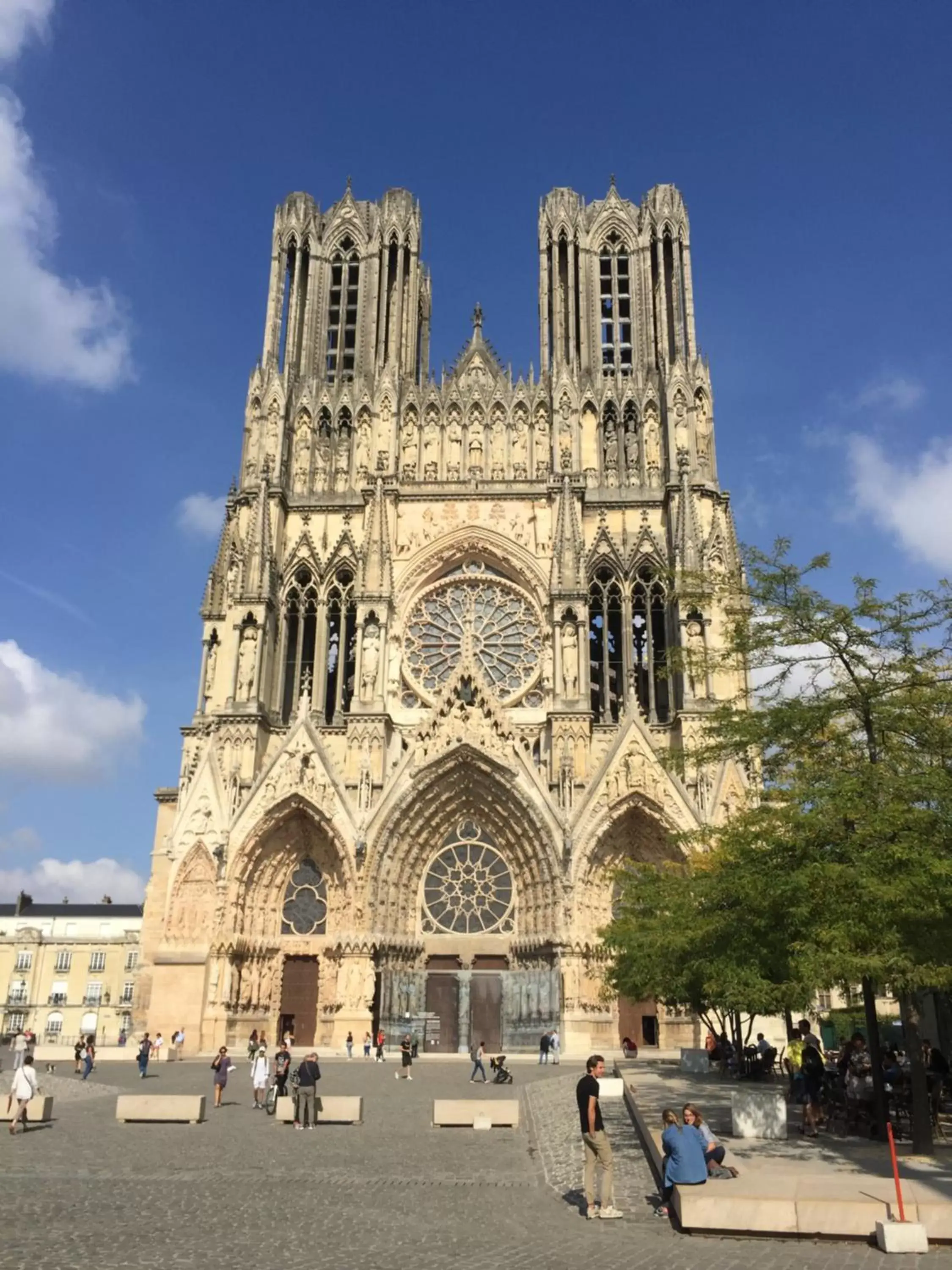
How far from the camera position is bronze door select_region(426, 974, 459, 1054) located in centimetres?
3073

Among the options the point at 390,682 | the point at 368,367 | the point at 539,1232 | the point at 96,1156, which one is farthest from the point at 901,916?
the point at 368,367

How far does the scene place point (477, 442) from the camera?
38188mm

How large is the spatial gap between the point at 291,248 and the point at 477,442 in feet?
38.3

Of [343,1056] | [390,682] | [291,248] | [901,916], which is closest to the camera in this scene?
[901,916]

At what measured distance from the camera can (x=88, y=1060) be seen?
2398 cm

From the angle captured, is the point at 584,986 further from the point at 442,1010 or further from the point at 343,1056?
the point at 343,1056

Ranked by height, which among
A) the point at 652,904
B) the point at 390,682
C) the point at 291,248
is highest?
the point at 291,248

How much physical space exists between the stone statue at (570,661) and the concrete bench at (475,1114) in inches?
716

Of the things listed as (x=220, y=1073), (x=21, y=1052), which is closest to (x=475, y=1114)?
(x=220, y=1073)

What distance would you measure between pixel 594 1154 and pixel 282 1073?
9.08 metres

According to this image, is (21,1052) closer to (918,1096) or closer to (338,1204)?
(338,1204)

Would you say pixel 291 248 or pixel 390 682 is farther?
pixel 291 248

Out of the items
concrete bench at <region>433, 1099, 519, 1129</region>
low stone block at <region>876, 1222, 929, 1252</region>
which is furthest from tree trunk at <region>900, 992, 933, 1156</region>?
concrete bench at <region>433, 1099, 519, 1129</region>

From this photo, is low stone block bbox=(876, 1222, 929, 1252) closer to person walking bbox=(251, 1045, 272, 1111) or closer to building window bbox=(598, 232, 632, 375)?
person walking bbox=(251, 1045, 272, 1111)
